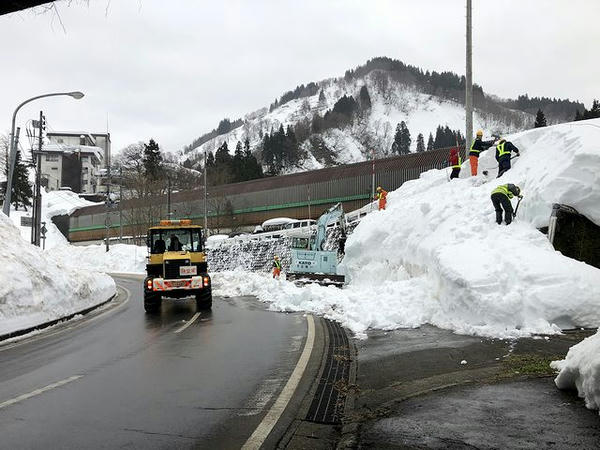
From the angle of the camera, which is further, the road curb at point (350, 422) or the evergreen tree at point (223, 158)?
the evergreen tree at point (223, 158)

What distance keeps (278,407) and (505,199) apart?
362 inches

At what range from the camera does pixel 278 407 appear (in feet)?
16.6

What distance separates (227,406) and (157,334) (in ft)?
18.7

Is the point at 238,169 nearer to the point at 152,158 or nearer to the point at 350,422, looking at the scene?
the point at 152,158

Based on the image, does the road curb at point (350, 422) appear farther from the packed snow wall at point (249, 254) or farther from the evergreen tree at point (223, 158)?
the evergreen tree at point (223, 158)

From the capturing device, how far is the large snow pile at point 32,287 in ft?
34.5

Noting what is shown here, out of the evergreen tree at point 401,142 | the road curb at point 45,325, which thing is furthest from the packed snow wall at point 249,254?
the evergreen tree at point 401,142

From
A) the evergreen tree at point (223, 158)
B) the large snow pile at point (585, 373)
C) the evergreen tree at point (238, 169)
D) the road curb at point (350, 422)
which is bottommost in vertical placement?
the road curb at point (350, 422)

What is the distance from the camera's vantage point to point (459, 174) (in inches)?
800

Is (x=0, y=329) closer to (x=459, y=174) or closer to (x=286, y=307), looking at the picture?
(x=286, y=307)

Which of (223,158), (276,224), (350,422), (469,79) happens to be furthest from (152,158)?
(350,422)

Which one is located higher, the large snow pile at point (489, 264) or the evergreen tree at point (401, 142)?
the evergreen tree at point (401, 142)

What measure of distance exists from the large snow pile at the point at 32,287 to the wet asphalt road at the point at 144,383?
2.54 feet

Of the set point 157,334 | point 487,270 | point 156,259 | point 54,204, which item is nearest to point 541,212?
point 487,270
